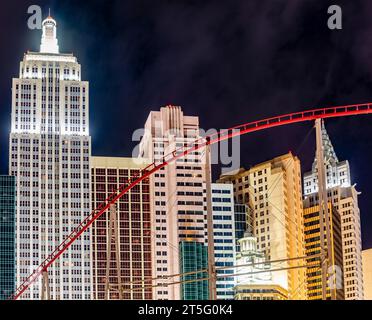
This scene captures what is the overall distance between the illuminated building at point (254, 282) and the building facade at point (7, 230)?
104 feet

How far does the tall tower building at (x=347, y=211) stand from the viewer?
184250 millimetres

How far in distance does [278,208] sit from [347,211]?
1382 inches

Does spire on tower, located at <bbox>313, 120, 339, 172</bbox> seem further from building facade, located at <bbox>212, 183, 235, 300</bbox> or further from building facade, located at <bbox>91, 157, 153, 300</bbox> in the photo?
building facade, located at <bbox>91, 157, 153, 300</bbox>

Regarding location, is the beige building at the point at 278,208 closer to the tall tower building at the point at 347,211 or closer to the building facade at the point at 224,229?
the building facade at the point at 224,229

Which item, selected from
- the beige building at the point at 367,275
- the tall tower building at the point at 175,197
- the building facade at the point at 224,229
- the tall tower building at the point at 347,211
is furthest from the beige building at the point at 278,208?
the beige building at the point at 367,275

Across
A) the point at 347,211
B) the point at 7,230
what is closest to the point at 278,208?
the point at 347,211

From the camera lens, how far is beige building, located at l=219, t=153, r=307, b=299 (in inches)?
6019

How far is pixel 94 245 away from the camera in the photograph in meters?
146
